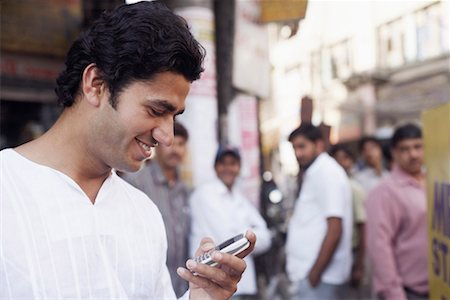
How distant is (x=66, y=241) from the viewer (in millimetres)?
1275

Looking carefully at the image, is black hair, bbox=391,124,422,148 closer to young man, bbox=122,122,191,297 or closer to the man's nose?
young man, bbox=122,122,191,297

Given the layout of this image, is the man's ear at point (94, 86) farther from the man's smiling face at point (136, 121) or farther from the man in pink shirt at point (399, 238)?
the man in pink shirt at point (399, 238)

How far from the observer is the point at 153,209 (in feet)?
5.26

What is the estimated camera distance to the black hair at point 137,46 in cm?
130

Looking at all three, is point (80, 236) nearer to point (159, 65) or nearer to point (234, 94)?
point (159, 65)

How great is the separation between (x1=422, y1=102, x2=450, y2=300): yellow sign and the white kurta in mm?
1656

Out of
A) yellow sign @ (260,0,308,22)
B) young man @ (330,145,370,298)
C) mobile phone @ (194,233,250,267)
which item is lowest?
young man @ (330,145,370,298)

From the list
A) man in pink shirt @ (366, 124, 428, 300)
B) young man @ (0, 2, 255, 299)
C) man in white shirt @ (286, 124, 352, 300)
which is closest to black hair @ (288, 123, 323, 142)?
man in white shirt @ (286, 124, 352, 300)

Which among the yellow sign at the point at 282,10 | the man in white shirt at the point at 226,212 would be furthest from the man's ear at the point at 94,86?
the yellow sign at the point at 282,10

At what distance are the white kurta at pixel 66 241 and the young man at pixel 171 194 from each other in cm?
147

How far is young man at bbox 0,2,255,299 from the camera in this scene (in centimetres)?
124

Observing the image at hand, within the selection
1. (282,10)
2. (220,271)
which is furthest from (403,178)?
(220,271)

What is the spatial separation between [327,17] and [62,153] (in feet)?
63.3

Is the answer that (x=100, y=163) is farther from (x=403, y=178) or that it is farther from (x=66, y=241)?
(x=403, y=178)
